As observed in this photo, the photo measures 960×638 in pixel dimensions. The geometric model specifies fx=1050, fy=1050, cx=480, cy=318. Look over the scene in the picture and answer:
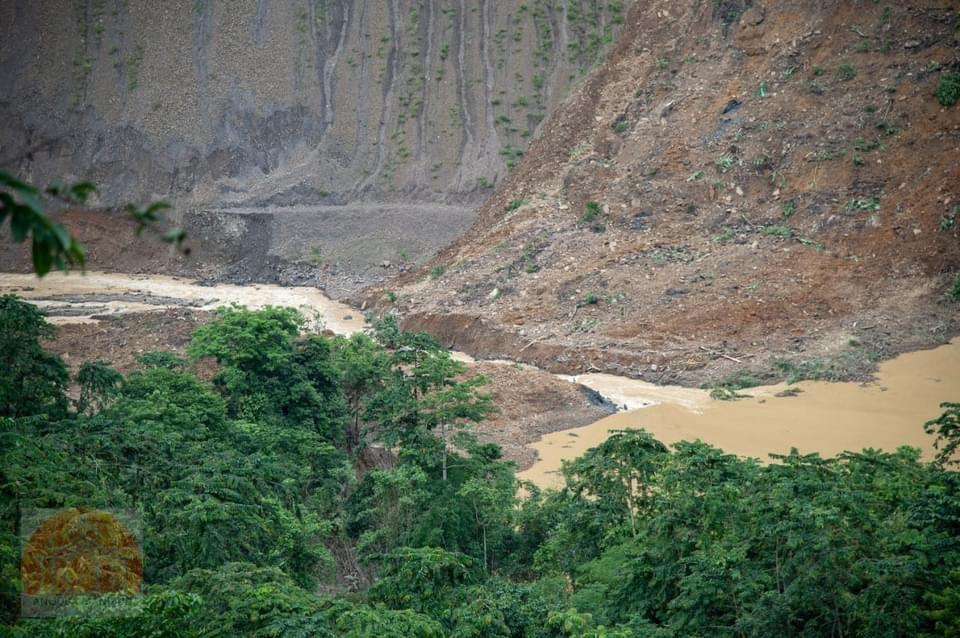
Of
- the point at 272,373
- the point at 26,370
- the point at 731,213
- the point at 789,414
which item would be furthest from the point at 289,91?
the point at 26,370

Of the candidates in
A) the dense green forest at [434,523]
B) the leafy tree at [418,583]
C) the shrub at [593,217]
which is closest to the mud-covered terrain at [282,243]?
the shrub at [593,217]

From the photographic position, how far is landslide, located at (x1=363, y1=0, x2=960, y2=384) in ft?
79.3

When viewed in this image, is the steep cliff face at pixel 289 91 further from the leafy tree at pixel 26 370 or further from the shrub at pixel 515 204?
the leafy tree at pixel 26 370

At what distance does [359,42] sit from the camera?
43.3m

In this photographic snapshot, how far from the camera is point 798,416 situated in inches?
782

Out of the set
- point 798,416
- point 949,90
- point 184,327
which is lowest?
point 798,416

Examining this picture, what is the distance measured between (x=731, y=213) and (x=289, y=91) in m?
21.7

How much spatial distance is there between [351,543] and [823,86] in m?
21.6

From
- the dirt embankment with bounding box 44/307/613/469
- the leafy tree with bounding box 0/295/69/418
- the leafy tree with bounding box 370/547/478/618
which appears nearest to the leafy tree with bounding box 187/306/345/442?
the dirt embankment with bounding box 44/307/613/469

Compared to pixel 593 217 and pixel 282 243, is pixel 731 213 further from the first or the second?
pixel 282 243

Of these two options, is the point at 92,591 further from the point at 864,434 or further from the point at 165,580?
the point at 864,434

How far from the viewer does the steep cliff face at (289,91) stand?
39812 mm

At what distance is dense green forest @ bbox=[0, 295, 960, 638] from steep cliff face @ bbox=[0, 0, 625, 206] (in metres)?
25.1

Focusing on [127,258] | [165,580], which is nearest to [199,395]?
[165,580]
